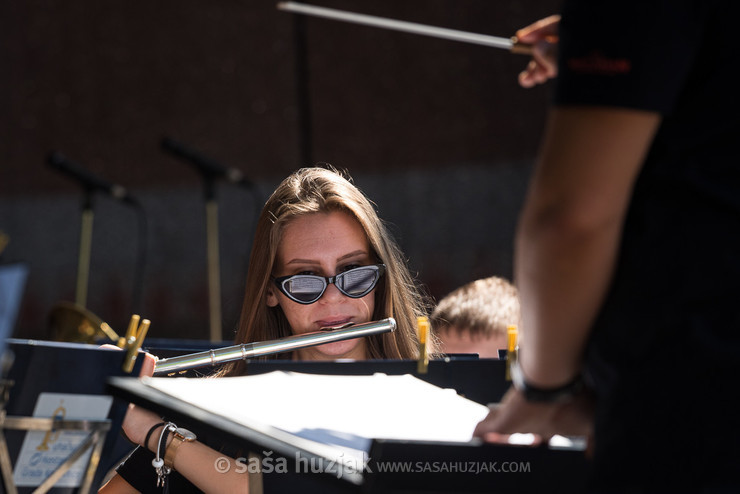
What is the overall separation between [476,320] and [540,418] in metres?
1.68

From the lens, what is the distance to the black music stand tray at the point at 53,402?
4.79ft

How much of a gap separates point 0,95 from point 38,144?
41cm

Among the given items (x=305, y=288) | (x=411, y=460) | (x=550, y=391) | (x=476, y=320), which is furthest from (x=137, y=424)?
(x=476, y=320)

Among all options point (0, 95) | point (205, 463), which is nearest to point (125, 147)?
point (0, 95)

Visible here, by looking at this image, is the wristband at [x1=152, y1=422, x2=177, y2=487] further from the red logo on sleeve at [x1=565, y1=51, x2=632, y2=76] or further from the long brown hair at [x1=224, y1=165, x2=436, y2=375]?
the red logo on sleeve at [x1=565, y1=51, x2=632, y2=76]

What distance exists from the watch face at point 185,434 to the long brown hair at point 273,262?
56 cm

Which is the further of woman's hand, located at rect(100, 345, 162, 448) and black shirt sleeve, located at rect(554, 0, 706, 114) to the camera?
woman's hand, located at rect(100, 345, 162, 448)

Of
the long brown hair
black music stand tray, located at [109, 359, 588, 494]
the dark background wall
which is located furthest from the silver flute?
the dark background wall

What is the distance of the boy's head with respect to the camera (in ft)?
8.71

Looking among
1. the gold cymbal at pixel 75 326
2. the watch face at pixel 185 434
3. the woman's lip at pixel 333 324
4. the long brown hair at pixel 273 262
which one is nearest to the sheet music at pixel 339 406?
the watch face at pixel 185 434

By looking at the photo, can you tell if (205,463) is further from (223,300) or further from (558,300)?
(223,300)

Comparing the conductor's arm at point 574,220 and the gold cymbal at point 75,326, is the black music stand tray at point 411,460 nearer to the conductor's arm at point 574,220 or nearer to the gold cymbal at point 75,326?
the conductor's arm at point 574,220

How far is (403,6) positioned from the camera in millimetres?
5113

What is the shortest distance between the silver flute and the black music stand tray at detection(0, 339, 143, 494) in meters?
0.39
